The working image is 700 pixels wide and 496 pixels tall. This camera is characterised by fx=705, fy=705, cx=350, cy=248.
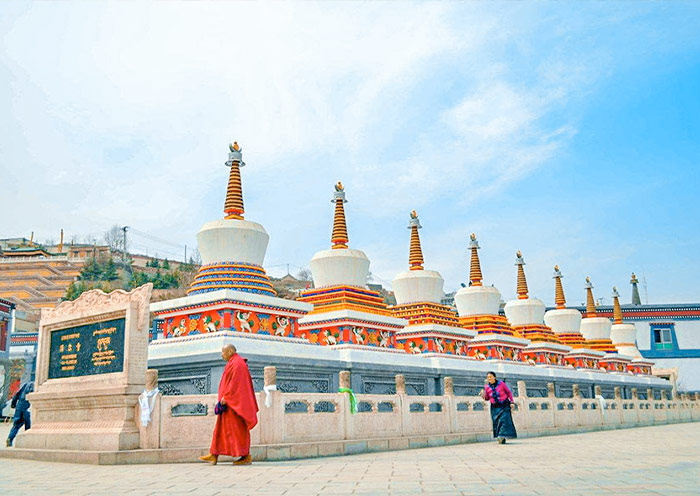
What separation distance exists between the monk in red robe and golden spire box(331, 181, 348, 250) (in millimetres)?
12084

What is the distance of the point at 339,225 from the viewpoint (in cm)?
2347

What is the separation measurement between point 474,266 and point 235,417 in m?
21.3

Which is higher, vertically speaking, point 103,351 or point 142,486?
point 103,351

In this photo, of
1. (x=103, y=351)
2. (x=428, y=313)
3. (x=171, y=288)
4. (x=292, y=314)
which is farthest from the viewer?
(x=171, y=288)

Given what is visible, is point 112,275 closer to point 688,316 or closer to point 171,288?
point 171,288

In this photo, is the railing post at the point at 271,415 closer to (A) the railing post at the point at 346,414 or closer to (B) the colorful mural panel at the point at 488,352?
(A) the railing post at the point at 346,414

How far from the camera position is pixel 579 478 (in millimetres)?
8680

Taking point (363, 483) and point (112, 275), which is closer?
point (363, 483)

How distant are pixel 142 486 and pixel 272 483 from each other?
1530 millimetres

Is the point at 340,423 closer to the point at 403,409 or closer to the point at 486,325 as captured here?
the point at 403,409

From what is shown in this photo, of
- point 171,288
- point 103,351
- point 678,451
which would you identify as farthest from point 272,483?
point 171,288

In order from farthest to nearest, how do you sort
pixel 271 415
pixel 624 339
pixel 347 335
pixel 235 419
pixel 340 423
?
1. pixel 624 339
2. pixel 347 335
3. pixel 340 423
4. pixel 271 415
5. pixel 235 419

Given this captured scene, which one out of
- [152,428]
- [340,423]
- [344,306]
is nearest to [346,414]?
[340,423]

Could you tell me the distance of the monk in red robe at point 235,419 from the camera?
35.6ft
